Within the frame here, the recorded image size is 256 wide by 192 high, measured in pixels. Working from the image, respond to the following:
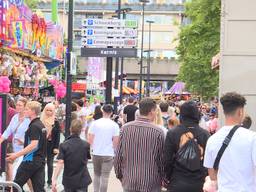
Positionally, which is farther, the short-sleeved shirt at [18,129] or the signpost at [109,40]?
the signpost at [109,40]

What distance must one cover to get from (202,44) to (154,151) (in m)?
25.4

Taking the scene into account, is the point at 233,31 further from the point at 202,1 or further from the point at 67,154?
the point at 202,1

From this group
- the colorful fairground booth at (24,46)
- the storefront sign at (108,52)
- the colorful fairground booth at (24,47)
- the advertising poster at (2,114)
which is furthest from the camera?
the storefront sign at (108,52)

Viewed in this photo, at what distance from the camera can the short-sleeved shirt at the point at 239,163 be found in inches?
189

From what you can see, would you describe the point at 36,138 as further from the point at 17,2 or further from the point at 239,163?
the point at 17,2

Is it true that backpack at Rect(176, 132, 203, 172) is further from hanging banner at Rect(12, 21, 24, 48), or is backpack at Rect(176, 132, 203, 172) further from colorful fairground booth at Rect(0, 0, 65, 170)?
hanging banner at Rect(12, 21, 24, 48)

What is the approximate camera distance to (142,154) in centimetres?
649

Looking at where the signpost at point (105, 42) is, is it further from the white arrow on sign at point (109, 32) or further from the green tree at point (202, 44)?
the green tree at point (202, 44)

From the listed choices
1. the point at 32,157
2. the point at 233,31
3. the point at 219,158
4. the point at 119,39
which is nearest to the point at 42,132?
the point at 32,157

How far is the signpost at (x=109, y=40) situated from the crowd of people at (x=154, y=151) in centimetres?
862

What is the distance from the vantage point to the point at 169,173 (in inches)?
247

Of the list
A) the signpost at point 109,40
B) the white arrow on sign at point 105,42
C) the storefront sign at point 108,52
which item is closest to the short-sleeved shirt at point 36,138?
the signpost at point 109,40

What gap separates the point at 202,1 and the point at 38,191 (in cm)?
2287

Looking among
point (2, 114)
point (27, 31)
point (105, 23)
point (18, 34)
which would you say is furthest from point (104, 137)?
point (27, 31)
